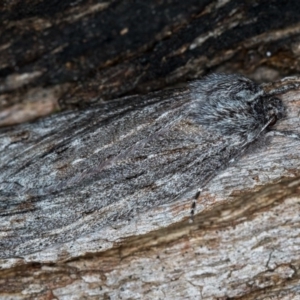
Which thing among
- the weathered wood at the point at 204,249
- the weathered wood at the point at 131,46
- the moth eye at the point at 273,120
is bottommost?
the weathered wood at the point at 204,249

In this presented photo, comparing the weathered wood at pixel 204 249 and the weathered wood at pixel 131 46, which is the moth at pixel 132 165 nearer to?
the weathered wood at pixel 204 249

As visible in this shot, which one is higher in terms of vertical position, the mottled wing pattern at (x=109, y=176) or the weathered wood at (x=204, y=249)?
the mottled wing pattern at (x=109, y=176)

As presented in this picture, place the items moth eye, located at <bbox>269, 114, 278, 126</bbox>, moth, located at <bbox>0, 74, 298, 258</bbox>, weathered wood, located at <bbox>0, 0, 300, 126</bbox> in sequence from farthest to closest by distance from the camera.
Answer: weathered wood, located at <bbox>0, 0, 300, 126</bbox> → moth eye, located at <bbox>269, 114, 278, 126</bbox> → moth, located at <bbox>0, 74, 298, 258</bbox>

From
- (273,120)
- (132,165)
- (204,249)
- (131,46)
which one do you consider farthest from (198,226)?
(131,46)

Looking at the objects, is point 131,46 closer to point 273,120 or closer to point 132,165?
point 132,165

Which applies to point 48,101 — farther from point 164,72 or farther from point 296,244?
point 296,244

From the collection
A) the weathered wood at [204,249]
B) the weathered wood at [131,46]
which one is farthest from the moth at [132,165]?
the weathered wood at [131,46]

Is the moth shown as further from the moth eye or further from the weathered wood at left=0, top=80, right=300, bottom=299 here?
the weathered wood at left=0, top=80, right=300, bottom=299

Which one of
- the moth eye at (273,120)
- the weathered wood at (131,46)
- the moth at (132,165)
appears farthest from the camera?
the weathered wood at (131,46)

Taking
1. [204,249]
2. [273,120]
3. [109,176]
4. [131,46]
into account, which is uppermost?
[131,46]

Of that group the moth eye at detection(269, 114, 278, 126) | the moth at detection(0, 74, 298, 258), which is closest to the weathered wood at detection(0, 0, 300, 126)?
the moth at detection(0, 74, 298, 258)
